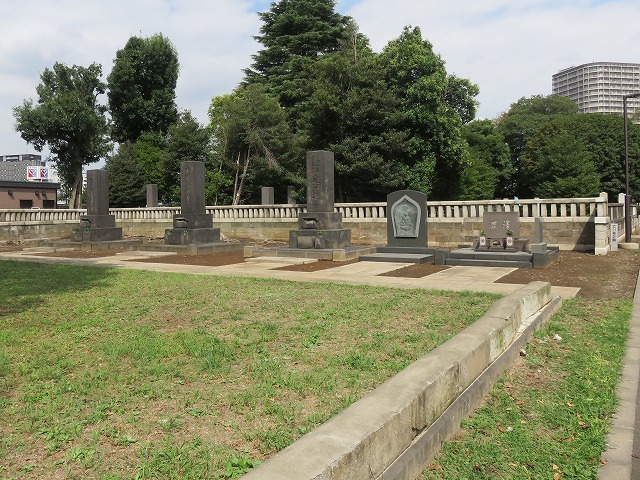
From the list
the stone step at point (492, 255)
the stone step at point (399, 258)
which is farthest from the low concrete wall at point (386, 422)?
the stone step at point (399, 258)

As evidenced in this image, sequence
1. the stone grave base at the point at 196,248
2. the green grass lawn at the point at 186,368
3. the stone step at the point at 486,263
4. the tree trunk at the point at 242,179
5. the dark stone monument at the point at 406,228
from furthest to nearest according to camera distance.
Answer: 1. the tree trunk at the point at 242,179
2. the stone grave base at the point at 196,248
3. the dark stone monument at the point at 406,228
4. the stone step at the point at 486,263
5. the green grass lawn at the point at 186,368

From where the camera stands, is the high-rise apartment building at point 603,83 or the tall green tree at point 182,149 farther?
the high-rise apartment building at point 603,83

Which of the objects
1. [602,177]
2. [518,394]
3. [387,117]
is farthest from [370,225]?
[602,177]

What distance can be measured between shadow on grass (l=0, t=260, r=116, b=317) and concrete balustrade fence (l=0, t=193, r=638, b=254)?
10.5m

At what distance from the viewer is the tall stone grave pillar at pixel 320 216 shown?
687 inches

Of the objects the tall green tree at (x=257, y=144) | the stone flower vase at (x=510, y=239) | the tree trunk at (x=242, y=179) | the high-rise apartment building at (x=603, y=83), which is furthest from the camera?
the high-rise apartment building at (x=603, y=83)

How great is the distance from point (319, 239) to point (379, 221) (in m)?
5.72

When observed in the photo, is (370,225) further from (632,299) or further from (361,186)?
(632,299)

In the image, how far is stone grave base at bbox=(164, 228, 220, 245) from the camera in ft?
66.3

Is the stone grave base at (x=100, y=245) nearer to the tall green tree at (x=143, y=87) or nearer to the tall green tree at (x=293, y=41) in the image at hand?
the tall green tree at (x=293, y=41)

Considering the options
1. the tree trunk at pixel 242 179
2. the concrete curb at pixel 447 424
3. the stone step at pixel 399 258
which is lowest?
the concrete curb at pixel 447 424

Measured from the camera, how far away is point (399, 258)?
1575 cm

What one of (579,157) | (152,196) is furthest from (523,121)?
(152,196)

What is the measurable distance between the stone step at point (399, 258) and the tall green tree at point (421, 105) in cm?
1554
